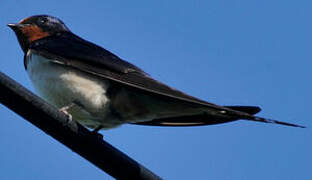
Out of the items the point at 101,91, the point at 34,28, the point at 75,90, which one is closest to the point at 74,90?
the point at 75,90

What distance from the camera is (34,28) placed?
443 cm

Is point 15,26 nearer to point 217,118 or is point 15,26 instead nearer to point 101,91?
point 101,91

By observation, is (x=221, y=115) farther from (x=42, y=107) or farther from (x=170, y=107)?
(x=42, y=107)

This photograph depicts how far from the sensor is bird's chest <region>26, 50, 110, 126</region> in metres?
3.40

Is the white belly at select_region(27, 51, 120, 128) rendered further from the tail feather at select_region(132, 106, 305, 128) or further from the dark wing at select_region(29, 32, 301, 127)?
the tail feather at select_region(132, 106, 305, 128)

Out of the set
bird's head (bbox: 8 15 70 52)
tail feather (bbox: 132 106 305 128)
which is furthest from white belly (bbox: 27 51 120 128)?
bird's head (bbox: 8 15 70 52)

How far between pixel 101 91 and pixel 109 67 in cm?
16

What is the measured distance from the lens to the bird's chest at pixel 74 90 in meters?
3.40

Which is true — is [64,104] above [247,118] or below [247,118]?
below

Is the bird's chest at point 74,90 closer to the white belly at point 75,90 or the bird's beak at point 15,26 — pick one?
the white belly at point 75,90

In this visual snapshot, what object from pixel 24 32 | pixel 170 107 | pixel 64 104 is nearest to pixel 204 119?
pixel 170 107

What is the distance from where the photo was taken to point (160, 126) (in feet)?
12.1

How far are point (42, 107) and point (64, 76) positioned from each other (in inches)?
55.8

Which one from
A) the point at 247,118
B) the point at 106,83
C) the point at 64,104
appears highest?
the point at 247,118
